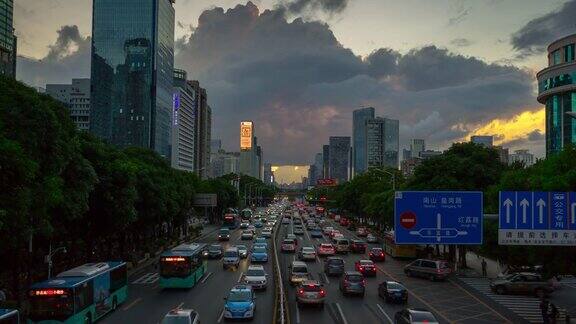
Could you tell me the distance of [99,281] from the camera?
1199 inches

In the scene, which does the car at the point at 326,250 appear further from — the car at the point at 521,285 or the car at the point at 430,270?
the car at the point at 521,285

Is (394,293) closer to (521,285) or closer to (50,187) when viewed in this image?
(521,285)

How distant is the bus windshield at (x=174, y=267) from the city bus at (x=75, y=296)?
5906 mm

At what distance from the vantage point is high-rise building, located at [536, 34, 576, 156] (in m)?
104

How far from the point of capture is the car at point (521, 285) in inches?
1596

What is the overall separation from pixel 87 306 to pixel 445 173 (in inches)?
1503

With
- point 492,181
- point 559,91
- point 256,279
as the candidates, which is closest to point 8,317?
point 256,279

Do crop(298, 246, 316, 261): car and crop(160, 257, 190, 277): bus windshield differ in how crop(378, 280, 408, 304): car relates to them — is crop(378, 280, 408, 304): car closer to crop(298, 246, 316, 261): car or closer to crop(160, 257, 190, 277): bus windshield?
crop(160, 257, 190, 277): bus windshield

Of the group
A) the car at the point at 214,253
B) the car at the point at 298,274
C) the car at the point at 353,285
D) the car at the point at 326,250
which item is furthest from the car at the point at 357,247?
the car at the point at 353,285

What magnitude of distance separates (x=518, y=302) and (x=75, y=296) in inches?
1097

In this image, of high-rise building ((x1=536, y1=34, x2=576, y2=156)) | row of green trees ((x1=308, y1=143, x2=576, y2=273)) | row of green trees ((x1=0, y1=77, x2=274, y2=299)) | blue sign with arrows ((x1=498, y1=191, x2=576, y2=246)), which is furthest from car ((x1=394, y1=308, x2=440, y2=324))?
high-rise building ((x1=536, y1=34, x2=576, y2=156))

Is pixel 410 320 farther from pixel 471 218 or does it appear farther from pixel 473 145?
pixel 473 145

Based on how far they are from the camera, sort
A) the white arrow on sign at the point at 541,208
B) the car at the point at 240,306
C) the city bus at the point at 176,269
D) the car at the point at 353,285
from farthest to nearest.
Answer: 1. the city bus at the point at 176,269
2. the car at the point at 353,285
3. the car at the point at 240,306
4. the white arrow on sign at the point at 541,208

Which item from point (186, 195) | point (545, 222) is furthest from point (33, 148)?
point (186, 195)
